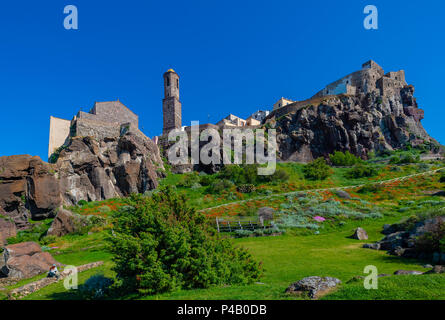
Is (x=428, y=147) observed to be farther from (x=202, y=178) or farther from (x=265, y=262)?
(x=265, y=262)

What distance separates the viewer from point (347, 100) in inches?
2753

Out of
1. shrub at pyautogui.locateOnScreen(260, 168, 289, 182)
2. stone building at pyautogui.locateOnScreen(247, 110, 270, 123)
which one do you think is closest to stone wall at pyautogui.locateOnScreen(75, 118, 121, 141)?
shrub at pyautogui.locateOnScreen(260, 168, 289, 182)

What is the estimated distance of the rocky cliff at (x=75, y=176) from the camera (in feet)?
95.9

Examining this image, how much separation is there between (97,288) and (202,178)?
3585 cm

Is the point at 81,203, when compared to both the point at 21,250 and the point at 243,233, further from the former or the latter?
the point at 243,233

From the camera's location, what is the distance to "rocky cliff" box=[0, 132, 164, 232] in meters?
29.2

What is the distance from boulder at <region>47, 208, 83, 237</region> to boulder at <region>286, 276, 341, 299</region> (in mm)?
23008

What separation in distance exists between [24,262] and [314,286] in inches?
601

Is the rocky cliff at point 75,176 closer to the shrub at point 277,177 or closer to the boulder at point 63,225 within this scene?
the boulder at point 63,225

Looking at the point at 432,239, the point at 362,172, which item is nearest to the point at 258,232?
the point at 432,239

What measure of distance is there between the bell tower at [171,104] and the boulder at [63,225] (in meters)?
41.8

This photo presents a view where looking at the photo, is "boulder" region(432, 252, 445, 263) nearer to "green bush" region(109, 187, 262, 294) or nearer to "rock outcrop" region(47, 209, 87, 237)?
"green bush" region(109, 187, 262, 294)
